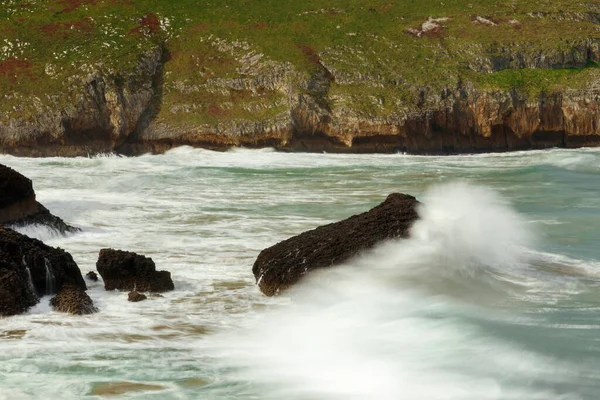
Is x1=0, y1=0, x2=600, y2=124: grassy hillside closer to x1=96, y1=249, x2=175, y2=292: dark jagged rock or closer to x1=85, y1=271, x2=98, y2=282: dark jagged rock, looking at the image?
x1=85, y1=271, x2=98, y2=282: dark jagged rock

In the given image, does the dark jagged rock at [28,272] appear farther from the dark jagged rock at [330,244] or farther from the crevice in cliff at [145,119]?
the crevice in cliff at [145,119]

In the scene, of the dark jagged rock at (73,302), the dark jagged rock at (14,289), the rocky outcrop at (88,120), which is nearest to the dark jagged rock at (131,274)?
the dark jagged rock at (73,302)

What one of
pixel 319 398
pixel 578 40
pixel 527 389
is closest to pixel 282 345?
pixel 319 398

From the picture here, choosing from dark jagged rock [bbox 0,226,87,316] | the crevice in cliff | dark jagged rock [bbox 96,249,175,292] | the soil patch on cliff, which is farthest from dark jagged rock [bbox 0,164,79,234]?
the soil patch on cliff

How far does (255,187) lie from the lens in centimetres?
3288

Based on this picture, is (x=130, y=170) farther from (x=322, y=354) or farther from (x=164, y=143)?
(x=322, y=354)

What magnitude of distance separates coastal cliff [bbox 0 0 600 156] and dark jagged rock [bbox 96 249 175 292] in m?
34.3

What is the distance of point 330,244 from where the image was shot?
15.6m

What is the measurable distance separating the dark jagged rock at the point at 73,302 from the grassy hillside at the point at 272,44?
36.5 m

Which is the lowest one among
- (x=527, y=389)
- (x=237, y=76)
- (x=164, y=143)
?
(x=527, y=389)

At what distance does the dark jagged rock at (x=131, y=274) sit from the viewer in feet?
48.4

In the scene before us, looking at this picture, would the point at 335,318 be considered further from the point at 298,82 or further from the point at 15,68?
the point at 15,68

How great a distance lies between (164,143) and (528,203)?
2730 cm

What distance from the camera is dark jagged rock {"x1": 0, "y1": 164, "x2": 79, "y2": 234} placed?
64.9 feet
